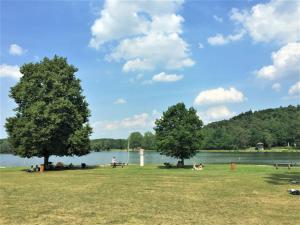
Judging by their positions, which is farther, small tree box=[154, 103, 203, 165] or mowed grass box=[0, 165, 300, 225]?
small tree box=[154, 103, 203, 165]

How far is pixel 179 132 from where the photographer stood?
2226 inches

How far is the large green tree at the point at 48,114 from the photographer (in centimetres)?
5050

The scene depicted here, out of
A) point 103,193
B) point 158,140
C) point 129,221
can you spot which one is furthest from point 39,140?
point 129,221

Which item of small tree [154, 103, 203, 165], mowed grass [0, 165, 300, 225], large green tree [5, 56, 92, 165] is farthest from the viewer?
small tree [154, 103, 203, 165]

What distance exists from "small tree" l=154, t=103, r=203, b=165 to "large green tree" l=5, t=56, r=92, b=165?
34.7 ft

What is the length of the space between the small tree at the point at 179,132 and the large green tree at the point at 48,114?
10.6 metres

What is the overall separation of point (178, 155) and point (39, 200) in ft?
125

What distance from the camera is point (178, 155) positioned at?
192ft

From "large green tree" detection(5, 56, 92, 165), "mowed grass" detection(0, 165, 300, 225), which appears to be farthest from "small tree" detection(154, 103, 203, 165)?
"mowed grass" detection(0, 165, 300, 225)

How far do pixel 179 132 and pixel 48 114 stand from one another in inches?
703

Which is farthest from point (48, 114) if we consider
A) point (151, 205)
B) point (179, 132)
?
point (151, 205)

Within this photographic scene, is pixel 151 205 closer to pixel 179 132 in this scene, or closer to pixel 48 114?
pixel 48 114

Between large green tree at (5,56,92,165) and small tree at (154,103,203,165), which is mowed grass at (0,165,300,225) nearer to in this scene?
large green tree at (5,56,92,165)

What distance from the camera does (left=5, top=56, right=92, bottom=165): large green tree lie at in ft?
166
